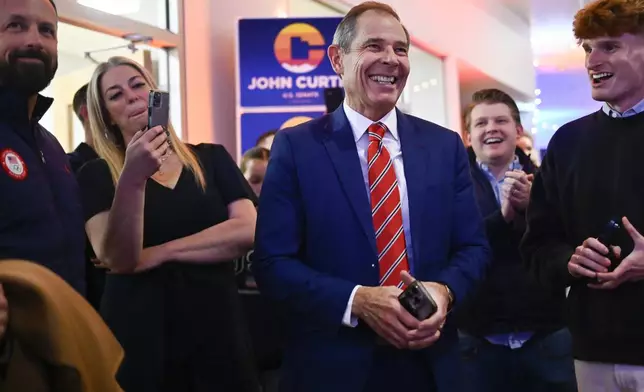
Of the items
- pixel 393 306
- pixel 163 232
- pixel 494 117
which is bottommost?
pixel 393 306

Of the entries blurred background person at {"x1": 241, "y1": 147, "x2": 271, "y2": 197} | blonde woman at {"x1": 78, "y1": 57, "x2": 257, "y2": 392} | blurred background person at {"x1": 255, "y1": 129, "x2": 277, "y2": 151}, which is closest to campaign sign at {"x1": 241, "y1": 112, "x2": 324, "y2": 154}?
blurred background person at {"x1": 255, "y1": 129, "x2": 277, "y2": 151}

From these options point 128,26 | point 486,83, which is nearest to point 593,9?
point 128,26

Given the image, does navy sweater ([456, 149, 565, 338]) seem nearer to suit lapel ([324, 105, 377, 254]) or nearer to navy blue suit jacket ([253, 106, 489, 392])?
navy blue suit jacket ([253, 106, 489, 392])

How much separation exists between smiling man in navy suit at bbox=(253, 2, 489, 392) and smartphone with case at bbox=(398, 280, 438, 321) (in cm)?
2

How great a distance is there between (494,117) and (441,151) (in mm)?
1069

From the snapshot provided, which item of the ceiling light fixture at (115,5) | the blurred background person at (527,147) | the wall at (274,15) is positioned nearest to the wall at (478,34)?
the wall at (274,15)

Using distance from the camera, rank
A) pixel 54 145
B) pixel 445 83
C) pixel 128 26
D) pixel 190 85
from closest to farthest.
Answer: pixel 54 145 < pixel 128 26 < pixel 190 85 < pixel 445 83

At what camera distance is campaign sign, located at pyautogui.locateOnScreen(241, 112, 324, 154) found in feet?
18.5

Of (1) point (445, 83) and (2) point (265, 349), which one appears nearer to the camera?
(2) point (265, 349)

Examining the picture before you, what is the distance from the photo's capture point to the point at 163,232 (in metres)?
2.47

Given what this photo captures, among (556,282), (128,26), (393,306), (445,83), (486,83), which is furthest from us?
(486,83)

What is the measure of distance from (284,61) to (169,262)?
→ 3610 mm

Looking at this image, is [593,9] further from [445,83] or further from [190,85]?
[445,83]

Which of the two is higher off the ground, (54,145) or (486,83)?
(486,83)
